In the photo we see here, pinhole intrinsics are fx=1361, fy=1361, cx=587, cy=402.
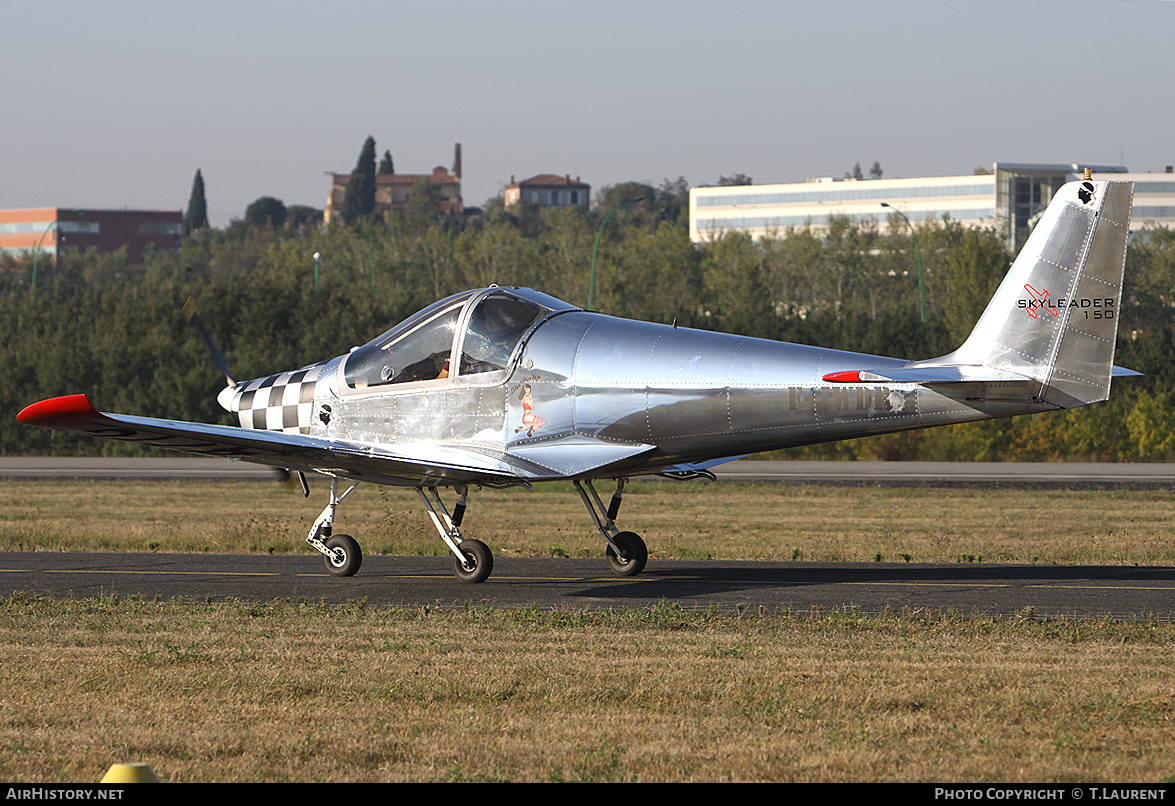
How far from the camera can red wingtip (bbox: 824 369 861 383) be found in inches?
521

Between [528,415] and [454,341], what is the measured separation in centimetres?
127

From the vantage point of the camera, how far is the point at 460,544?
598 inches

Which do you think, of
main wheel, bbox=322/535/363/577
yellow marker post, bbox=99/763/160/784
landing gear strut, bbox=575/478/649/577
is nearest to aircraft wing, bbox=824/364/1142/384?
landing gear strut, bbox=575/478/649/577

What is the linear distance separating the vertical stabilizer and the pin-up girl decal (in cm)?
457

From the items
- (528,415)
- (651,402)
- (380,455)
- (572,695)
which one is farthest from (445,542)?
(572,695)

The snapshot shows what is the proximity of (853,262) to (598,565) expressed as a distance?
82686 millimetres

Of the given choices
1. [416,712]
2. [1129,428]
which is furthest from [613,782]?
[1129,428]

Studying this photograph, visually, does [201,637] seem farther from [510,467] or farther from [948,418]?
[948,418]

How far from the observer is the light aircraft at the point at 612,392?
12914 millimetres

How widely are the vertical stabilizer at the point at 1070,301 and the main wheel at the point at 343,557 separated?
7.19 meters

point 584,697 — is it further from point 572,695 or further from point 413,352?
point 413,352

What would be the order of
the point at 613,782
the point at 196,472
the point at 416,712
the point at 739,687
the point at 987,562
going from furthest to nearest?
the point at 196,472
the point at 987,562
the point at 739,687
the point at 416,712
the point at 613,782

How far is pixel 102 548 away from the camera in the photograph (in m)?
19.4

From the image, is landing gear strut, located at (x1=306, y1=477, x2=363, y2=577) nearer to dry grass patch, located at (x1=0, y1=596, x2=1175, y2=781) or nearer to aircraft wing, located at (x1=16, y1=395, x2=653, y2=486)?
aircraft wing, located at (x1=16, y1=395, x2=653, y2=486)
